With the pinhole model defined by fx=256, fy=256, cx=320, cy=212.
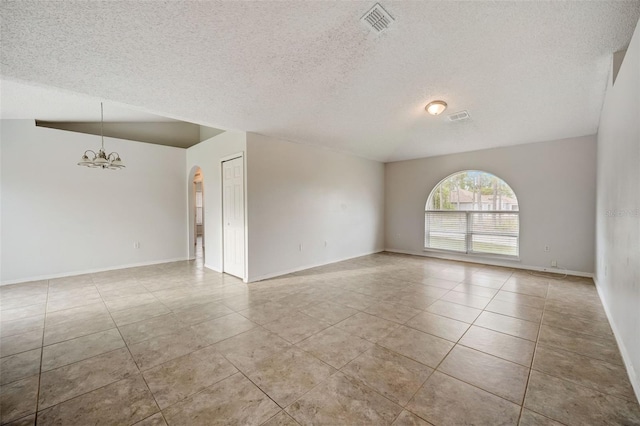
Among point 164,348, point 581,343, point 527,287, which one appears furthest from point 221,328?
point 527,287

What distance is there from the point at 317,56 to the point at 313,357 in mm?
3080

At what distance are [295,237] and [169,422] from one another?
149 inches

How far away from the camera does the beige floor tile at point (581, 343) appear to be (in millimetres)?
2223

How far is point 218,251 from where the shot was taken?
538 centimetres

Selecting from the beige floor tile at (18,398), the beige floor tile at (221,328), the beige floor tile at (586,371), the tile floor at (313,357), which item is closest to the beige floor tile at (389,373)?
the tile floor at (313,357)

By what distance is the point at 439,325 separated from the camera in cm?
280

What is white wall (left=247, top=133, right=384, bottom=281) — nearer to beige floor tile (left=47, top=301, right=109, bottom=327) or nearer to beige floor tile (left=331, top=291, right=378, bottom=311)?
beige floor tile (left=331, top=291, right=378, bottom=311)

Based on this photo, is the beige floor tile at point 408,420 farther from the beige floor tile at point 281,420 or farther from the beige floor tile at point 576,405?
the beige floor tile at point 576,405

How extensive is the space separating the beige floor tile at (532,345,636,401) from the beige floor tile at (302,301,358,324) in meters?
1.77

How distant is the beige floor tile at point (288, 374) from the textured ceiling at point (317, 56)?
3013 millimetres

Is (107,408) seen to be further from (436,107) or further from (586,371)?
(436,107)

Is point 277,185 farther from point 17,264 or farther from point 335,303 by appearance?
point 17,264

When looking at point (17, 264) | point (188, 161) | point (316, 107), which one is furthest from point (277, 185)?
Result: point (17, 264)

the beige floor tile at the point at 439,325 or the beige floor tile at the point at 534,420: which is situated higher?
the beige floor tile at the point at 439,325
